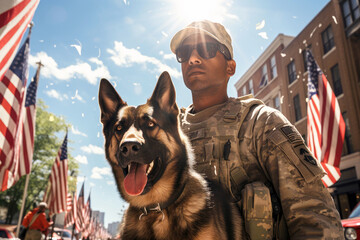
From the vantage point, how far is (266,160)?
213cm

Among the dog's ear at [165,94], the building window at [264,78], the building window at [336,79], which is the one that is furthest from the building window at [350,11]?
the dog's ear at [165,94]

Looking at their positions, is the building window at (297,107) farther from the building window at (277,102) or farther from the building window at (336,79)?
the building window at (336,79)

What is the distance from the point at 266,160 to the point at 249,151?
157mm

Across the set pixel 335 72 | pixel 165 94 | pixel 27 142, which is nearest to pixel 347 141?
pixel 335 72

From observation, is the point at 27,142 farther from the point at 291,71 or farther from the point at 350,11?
the point at 291,71

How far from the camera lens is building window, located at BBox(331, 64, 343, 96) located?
19.3m

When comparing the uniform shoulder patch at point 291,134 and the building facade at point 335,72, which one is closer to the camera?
the uniform shoulder patch at point 291,134

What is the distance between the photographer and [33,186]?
25906 millimetres

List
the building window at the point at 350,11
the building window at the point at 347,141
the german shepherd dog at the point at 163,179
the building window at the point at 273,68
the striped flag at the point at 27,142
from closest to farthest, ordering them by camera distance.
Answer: the german shepherd dog at the point at 163,179, the striped flag at the point at 27,142, the building window at the point at 347,141, the building window at the point at 350,11, the building window at the point at 273,68

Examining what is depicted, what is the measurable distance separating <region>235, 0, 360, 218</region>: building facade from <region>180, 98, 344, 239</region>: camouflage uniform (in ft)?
57.9

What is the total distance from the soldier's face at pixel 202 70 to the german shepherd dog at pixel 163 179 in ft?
2.39

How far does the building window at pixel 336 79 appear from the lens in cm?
1935

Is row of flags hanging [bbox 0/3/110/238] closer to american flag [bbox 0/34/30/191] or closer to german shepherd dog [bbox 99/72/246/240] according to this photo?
american flag [bbox 0/34/30/191]

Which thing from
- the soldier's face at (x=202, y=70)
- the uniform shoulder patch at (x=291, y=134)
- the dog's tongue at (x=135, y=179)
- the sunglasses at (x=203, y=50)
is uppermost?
the sunglasses at (x=203, y=50)
